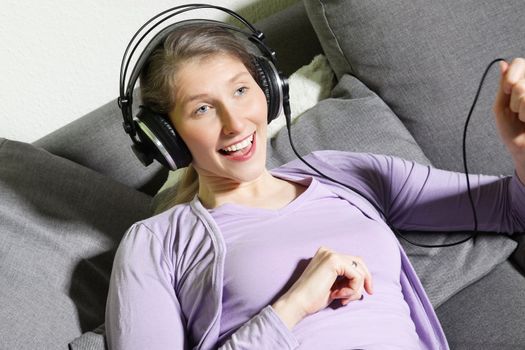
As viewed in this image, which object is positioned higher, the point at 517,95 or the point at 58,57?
the point at 58,57

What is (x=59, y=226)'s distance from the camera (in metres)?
1.22

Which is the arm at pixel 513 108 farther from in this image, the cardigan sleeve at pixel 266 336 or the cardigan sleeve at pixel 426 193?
the cardigan sleeve at pixel 266 336

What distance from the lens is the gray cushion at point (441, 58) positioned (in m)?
1.40

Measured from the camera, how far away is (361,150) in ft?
4.53

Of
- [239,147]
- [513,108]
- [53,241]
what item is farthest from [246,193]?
[513,108]

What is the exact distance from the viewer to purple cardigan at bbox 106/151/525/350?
1002mm

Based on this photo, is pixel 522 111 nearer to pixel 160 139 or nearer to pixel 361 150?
pixel 361 150

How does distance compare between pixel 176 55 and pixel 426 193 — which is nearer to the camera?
pixel 176 55

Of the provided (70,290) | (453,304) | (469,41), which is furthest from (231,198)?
(469,41)

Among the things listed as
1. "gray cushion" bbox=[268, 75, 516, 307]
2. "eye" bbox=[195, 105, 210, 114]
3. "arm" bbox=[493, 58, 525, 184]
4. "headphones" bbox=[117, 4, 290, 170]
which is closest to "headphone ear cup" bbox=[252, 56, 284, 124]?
"headphones" bbox=[117, 4, 290, 170]

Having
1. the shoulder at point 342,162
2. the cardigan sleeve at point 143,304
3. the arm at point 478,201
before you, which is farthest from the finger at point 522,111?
the cardigan sleeve at point 143,304

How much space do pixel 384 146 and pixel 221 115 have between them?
1.57 feet

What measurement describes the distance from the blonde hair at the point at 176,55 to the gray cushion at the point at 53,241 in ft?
0.98

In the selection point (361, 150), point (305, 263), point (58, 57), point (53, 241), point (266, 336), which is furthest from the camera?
point (58, 57)
